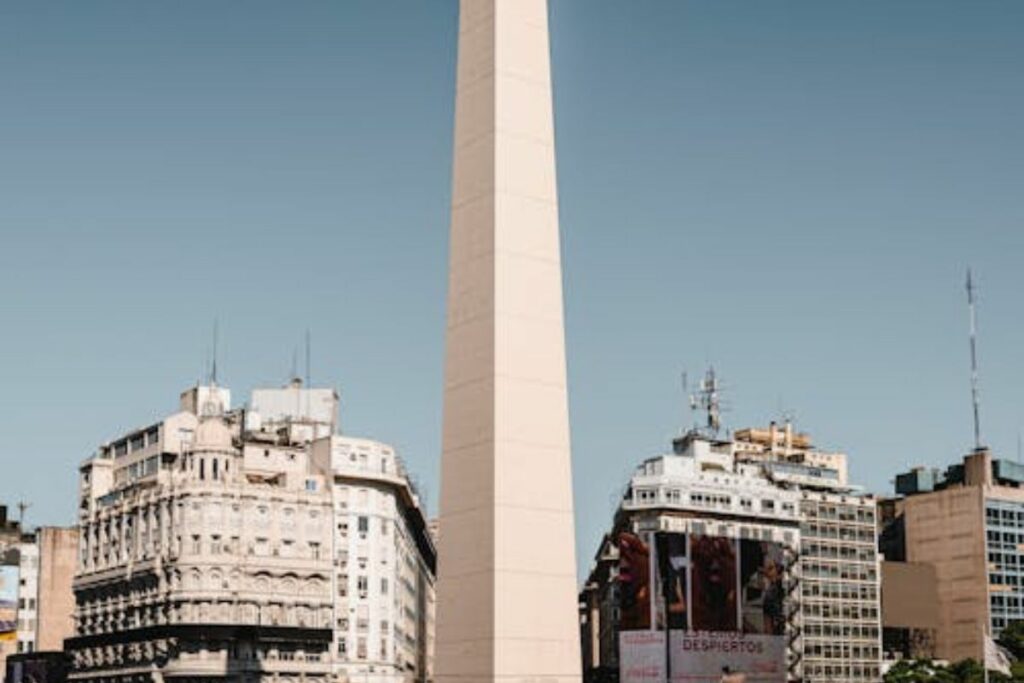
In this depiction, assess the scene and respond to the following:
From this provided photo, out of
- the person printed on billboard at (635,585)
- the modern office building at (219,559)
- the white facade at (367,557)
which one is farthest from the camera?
the person printed on billboard at (635,585)

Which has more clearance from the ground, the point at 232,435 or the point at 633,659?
the point at 232,435

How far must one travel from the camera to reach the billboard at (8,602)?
9096 centimetres

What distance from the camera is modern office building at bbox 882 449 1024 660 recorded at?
124938mm

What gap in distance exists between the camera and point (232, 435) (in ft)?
307

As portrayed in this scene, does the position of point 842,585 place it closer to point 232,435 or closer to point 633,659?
point 633,659

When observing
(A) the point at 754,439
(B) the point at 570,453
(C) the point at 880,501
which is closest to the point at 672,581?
(A) the point at 754,439

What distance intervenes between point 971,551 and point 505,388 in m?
103

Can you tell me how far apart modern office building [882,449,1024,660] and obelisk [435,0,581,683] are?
99.6 m

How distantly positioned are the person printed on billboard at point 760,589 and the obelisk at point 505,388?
6981 cm

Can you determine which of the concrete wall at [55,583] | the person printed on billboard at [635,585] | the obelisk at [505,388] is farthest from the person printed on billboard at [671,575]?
the obelisk at [505,388]

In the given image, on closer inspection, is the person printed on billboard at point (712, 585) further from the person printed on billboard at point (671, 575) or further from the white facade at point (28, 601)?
the white facade at point (28, 601)

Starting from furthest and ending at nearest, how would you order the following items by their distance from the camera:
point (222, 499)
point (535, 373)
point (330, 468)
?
point (330, 468) < point (222, 499) < point (535, 373)

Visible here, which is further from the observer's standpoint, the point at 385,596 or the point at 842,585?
the point at 842,585

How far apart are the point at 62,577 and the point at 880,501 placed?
223 feet
